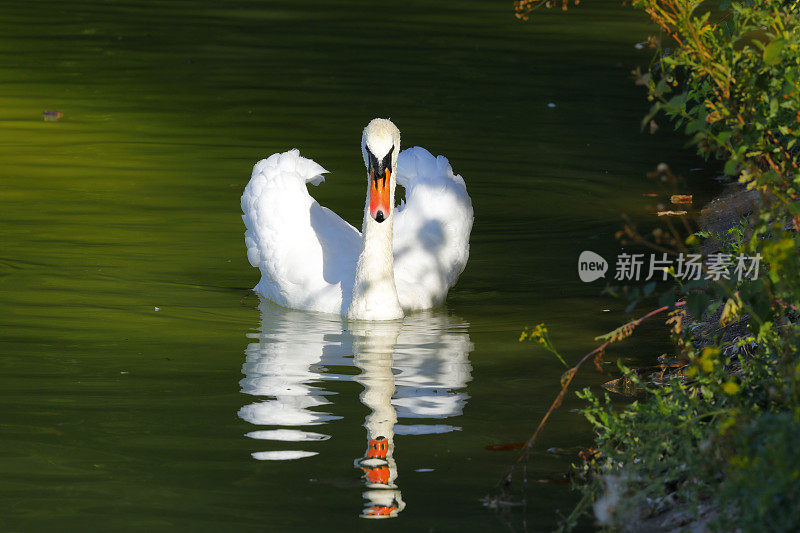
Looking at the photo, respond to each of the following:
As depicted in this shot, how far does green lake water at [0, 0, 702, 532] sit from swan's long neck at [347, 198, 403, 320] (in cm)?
19

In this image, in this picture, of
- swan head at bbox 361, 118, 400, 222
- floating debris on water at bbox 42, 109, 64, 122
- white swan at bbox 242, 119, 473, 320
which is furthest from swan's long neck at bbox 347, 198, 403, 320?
floating debris on water at bbox 42, 109, 64, 122

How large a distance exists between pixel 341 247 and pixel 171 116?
7055 mm

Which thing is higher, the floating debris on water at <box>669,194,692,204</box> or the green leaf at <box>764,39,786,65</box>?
the floating debris on water at <box>669,194,692,204</box>

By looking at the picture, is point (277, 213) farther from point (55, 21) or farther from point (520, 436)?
point (55, 21)

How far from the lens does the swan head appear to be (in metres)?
9.47

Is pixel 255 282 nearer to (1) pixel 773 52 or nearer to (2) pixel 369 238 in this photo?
(2) pixel 369 238

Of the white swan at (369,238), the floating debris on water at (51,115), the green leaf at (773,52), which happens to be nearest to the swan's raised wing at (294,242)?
the white swan at (369,238)

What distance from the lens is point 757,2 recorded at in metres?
5.97

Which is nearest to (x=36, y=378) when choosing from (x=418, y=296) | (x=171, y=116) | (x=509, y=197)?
(x=418, y=296)

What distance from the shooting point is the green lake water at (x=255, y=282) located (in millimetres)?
6258

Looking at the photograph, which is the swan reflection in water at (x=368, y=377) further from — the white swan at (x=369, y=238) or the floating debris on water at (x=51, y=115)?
the floating debris on water at (x=51, y=115)

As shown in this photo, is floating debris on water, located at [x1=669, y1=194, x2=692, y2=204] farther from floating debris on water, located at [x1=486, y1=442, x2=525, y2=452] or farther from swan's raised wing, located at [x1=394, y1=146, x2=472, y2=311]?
floating debris on water, located at [x1=486, y1=442, x2=525, y2=452]

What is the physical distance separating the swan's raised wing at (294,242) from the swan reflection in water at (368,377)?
143 mm

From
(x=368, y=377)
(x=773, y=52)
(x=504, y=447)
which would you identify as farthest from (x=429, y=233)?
(x=773, y=52)
